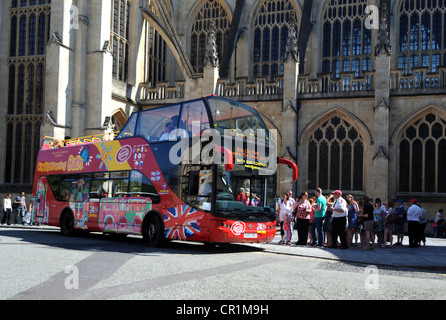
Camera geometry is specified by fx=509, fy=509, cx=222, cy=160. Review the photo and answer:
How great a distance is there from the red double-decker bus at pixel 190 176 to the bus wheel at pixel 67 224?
1.33m

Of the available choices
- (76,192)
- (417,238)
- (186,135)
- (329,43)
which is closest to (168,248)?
(186,135)

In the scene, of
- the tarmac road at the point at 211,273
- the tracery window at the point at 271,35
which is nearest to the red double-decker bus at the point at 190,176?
the tarmac road at the point at 211,273

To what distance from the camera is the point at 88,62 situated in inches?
938

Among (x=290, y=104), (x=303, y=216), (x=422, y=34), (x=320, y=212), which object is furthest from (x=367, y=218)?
(x=422, y=34)

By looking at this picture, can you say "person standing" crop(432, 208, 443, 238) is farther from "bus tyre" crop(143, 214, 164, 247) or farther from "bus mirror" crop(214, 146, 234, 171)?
"bus tyre" crop(143, 214, 164, 247)

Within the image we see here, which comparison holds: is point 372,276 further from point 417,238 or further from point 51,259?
point 417,238

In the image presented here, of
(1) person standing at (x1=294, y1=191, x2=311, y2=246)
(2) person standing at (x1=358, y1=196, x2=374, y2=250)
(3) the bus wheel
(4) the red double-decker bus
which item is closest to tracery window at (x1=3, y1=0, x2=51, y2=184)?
(3) the bus wheel

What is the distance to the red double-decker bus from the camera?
1145 centimetres

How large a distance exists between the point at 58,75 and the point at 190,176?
1341cm

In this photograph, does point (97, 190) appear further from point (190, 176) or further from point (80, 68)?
point (80, 68)

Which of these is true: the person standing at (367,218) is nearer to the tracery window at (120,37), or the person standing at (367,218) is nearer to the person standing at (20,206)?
the person standing at (20,206)

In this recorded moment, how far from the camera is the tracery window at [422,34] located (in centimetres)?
Result: 2722

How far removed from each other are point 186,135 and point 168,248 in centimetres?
277

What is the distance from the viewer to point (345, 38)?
94.7ft
